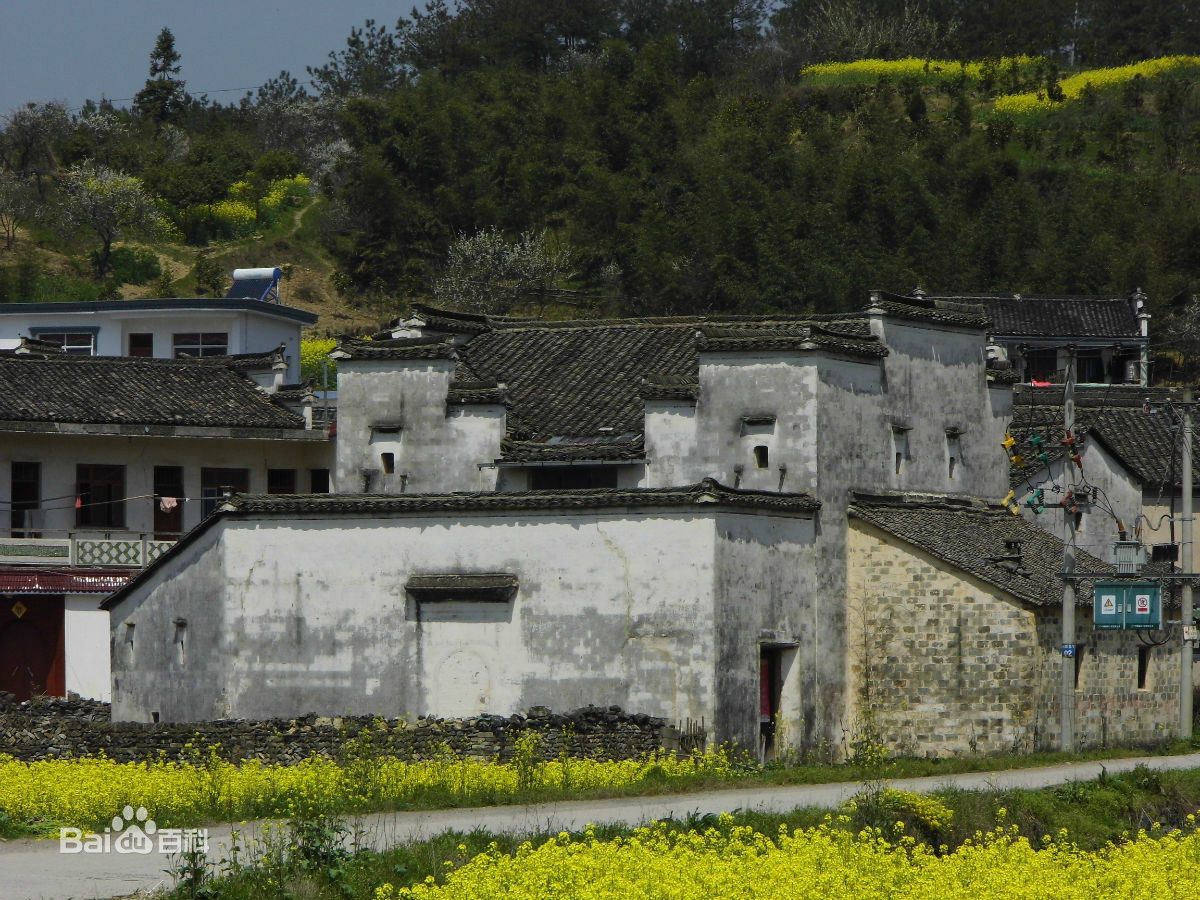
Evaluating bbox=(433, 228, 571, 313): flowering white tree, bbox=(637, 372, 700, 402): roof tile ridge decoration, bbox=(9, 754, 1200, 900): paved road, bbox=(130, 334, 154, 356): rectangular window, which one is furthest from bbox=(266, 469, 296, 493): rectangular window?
bbox=(433, 228, 571, 313): flowering white tree

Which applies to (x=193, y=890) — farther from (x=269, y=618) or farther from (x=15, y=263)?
(x=15, y=263)

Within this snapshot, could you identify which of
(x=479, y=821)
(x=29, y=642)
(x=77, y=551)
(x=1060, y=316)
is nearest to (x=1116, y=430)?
(x=1060, y=316)

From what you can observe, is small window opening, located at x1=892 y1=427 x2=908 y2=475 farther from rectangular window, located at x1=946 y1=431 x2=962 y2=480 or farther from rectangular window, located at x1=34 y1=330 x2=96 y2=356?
rectangular window, located at x1=34 y1=330 x2=96 y2=356

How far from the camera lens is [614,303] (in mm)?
71500

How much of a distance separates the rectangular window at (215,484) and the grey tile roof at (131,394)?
1635 millimetres

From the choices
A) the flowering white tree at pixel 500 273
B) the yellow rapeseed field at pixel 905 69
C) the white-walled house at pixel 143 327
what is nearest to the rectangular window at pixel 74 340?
the white-walled house at pixel 143 327

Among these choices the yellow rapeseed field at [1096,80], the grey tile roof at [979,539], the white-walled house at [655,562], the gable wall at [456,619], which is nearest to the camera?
the gable wall at [456,619]

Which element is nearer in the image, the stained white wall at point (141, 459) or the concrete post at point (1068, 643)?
the concrete post at point (1068, 643)

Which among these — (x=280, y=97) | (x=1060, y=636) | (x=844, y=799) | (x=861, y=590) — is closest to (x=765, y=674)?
(x=861, y=590)

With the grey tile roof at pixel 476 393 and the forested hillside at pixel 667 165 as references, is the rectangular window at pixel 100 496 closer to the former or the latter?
the grey tile roof at pixel 476 393

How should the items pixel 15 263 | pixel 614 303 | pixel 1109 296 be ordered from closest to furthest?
pixel 1109 296 → pixel 614 303 → pixel 15 263

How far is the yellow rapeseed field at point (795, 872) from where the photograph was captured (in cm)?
1614

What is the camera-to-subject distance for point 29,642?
39.8 metres

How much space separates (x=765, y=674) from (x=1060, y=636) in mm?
5237
